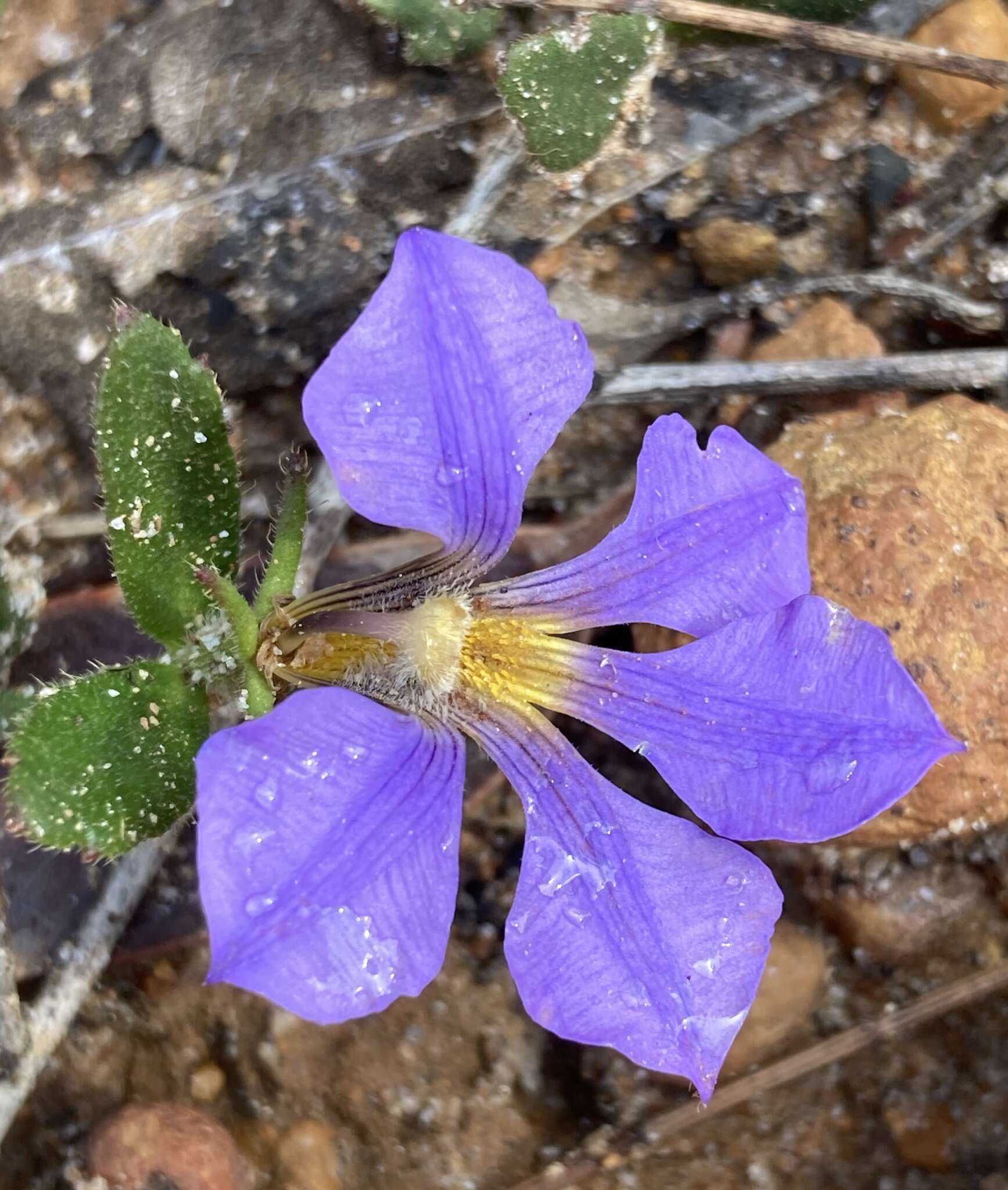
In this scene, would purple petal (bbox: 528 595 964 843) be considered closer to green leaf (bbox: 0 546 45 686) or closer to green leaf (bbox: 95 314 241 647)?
green leaf (bbox: 95 314 241 647)

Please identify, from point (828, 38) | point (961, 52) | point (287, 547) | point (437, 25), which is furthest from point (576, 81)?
point (287, 547)

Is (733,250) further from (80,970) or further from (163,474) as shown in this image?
(80,970)

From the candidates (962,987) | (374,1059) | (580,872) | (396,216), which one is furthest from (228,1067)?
(396,216)

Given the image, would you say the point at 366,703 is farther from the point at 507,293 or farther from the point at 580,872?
the point at 507,293

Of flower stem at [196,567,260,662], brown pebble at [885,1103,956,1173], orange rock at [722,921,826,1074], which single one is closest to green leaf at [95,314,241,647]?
flower stem at [196,567,260,662]

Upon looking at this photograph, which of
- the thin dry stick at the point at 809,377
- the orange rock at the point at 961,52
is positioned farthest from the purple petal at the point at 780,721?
the orange rock at the point at 961,52
